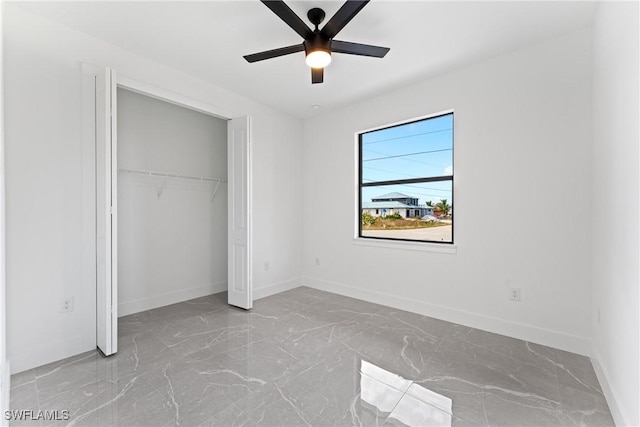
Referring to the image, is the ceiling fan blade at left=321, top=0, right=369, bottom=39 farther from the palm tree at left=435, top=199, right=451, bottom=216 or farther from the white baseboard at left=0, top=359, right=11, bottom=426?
the white baseboard at left=0, top=359, right=11, bottom=426

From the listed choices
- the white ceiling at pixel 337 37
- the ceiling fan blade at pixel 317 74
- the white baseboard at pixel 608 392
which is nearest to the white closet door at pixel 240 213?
the white ceiling at pixel 337 37

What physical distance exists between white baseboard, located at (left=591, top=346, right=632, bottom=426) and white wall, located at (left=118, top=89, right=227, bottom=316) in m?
4.02

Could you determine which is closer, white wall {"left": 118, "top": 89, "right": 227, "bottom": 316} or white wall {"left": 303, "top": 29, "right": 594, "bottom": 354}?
white wall {"left": 303, "top": 29, "right": 594, "bottom": 354}

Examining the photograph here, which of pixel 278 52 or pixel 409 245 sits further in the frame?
pixel 409 245

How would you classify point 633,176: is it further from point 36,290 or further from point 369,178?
point 36,290

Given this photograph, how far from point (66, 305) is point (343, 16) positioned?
3.02 metres

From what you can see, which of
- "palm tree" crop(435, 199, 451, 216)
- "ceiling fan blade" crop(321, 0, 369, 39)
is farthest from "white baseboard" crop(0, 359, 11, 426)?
"palm tree" crop(435, 199, 451, 216)

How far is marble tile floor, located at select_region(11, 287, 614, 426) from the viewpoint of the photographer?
1.73 m

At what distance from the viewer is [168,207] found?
373 cm

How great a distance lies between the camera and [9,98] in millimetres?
2164

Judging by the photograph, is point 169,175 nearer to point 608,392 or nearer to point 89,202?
point 89,202

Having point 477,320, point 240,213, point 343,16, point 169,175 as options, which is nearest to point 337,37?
point 343,16

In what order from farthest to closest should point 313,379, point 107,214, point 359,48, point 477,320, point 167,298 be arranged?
point 167,298 → point 477,320 → point 107,214 → point 359,48 → point 313,379

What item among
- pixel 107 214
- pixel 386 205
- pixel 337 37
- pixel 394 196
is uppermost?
pixel 337 37
